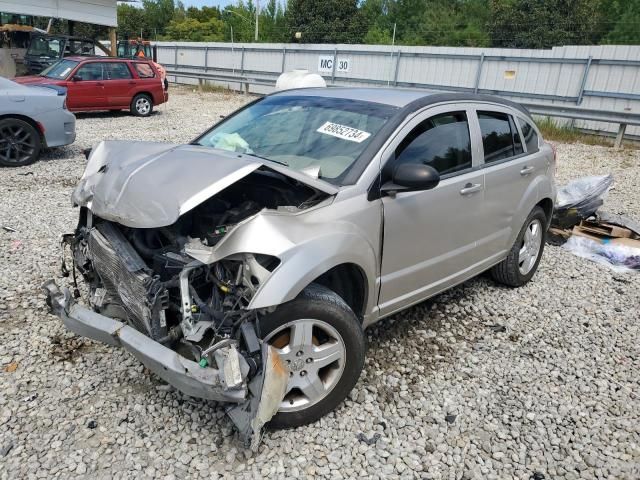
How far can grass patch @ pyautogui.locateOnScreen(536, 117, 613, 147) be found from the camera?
13367 millimetres

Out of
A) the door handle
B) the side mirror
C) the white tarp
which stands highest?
the white tarp

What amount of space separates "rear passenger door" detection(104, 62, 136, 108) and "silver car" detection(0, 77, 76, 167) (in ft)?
18.8

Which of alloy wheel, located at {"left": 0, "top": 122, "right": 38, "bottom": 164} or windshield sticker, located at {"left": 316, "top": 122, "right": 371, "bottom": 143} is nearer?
windshield sticker, located at {"left": 316, "top": 122, "right": 371, "bottom": 143}

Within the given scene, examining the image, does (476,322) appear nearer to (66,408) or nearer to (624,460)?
(624,460)

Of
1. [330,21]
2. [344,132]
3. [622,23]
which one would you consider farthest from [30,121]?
[622,23]

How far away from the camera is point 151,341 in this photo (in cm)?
239

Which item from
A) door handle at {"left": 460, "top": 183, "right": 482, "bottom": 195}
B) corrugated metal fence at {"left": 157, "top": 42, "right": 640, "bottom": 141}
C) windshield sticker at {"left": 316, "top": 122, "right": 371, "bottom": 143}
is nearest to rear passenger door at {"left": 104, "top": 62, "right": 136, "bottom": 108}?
corrugated metal fence at {"left": 157, "top": 42, "right": 640, "bottom": 141}

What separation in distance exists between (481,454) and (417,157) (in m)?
1.80

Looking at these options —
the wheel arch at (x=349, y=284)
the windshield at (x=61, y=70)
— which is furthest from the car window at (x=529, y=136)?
the windshield at (x=61, y=70)

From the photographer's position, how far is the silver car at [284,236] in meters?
2.40

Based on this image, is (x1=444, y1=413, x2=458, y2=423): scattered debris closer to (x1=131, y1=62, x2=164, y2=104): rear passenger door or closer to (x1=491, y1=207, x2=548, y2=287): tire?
(x1=491, y1=207, x2=548, y2=287): tire

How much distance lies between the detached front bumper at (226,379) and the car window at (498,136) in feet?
7.97

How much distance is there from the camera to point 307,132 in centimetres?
338

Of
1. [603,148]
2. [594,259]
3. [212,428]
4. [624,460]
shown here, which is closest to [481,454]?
[624,460]
